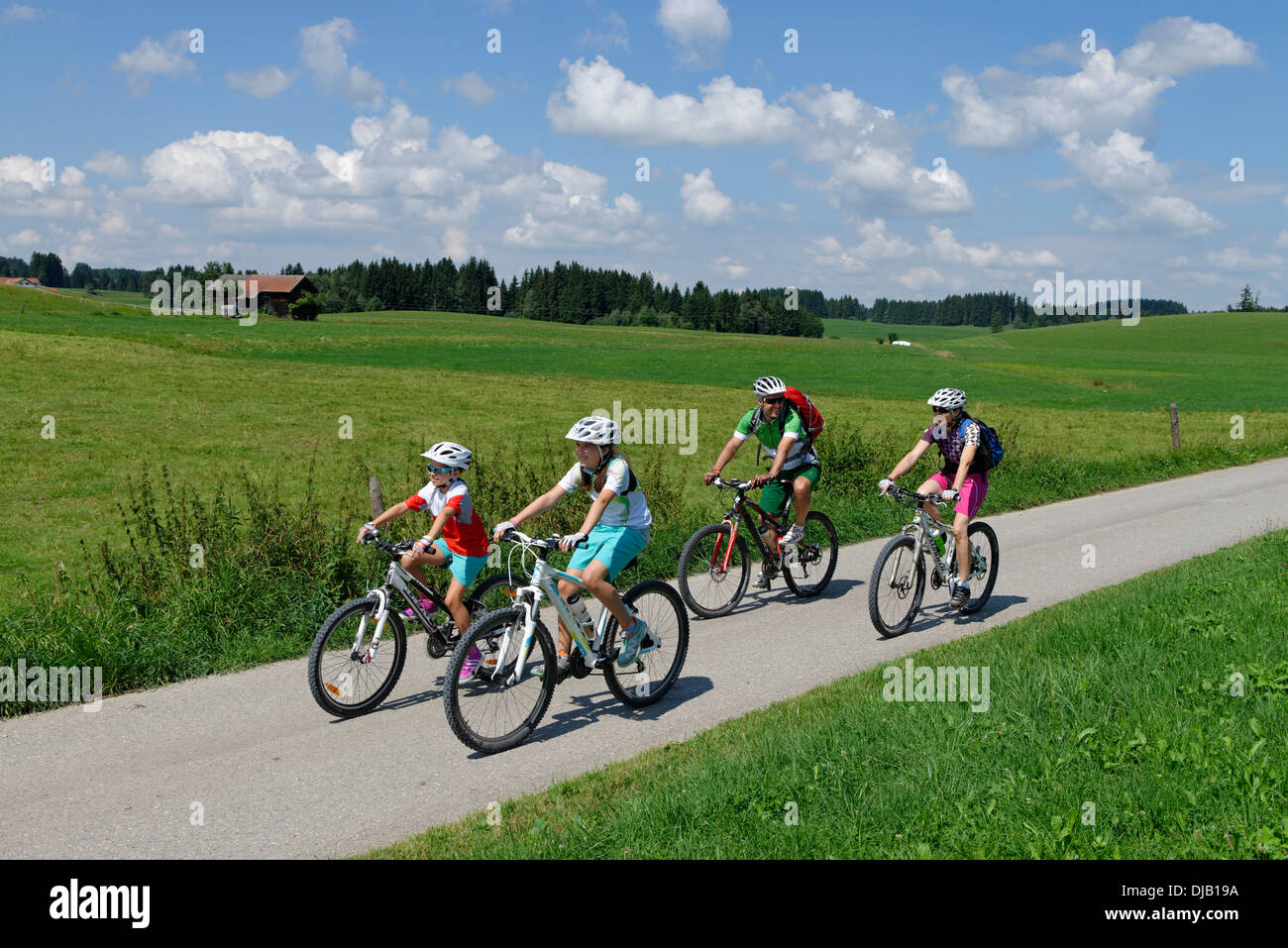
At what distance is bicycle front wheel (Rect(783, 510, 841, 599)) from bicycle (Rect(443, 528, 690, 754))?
320cm

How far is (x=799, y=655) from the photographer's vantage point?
823cm

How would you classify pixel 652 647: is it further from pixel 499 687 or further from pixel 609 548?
pixel 499 687

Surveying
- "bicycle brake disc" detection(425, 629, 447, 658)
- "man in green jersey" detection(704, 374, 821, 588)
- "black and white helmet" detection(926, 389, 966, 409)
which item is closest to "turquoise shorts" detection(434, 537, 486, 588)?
"bicycle brake disc" detection(425, 629, 447, 658)

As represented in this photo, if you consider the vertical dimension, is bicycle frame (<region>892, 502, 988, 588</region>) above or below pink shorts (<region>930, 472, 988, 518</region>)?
below

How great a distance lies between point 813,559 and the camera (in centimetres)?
1021

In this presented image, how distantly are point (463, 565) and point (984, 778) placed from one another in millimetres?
4129

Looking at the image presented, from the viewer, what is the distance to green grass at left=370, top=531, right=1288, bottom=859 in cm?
442

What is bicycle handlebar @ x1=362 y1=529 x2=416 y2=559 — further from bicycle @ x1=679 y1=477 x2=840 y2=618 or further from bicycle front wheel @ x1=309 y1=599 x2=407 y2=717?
bicycle @ x1=679 y1=477 x2=840 y2=618

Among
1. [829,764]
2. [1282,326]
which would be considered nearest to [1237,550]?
[829,764]

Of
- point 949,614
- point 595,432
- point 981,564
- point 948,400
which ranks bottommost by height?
point 949,614

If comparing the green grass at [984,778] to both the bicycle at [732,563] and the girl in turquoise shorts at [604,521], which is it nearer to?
the girl in turquoise shorts at [604,521]

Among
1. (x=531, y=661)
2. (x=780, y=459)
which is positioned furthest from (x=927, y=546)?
(x=531, y=661)
